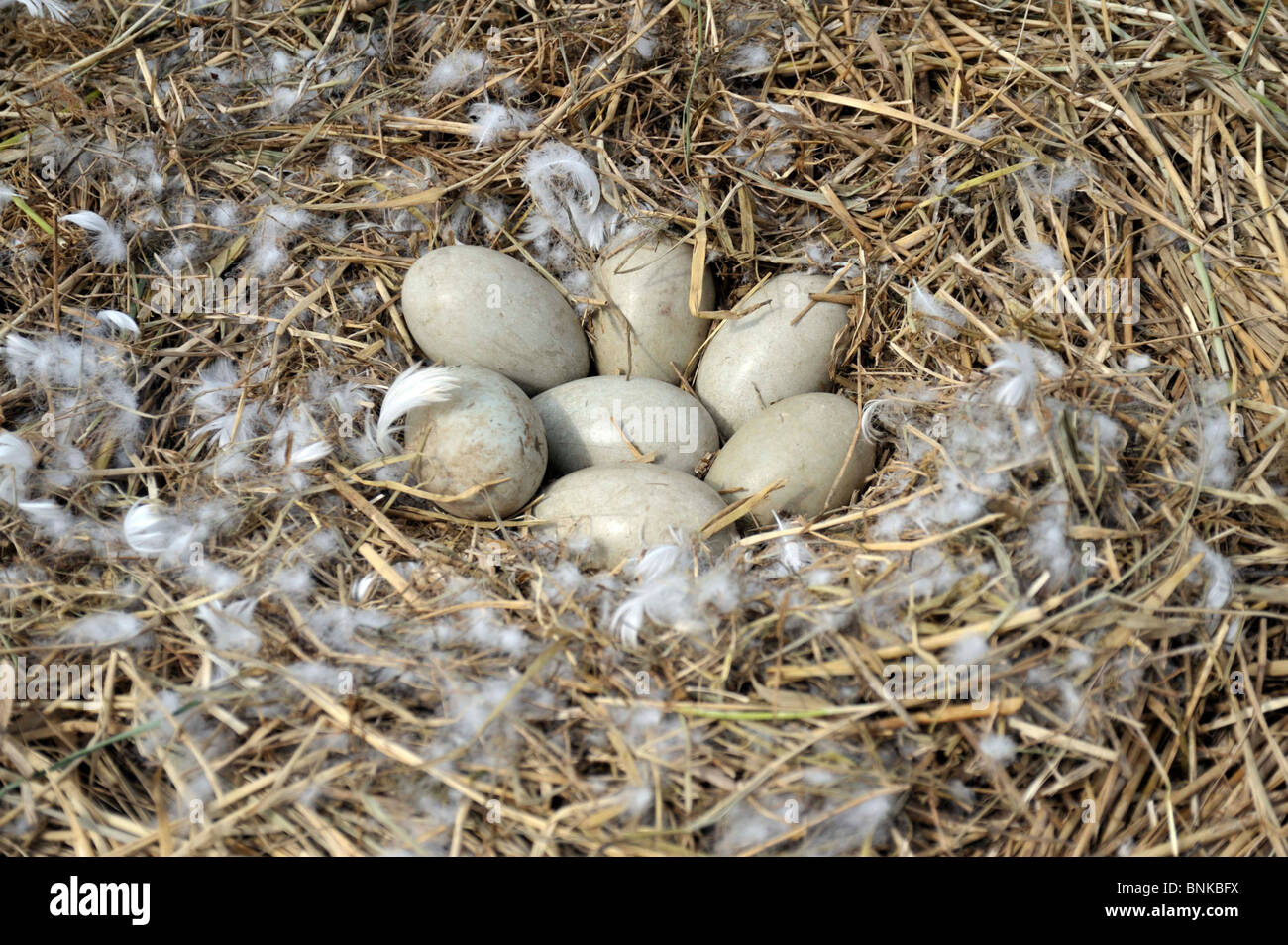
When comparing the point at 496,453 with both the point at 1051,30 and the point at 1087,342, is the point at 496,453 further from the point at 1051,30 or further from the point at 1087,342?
the point at 1051,30

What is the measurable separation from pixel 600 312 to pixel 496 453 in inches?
22.3

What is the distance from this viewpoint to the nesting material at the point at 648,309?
223cm

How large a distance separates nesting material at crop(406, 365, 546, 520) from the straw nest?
90 mm

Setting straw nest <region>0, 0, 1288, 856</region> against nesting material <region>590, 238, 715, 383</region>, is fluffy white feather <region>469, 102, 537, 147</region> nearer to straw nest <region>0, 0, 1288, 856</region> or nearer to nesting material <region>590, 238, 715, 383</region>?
straw nest <region>0, 0, 1288, 856</region>

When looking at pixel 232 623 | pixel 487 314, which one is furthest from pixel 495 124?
pixel 232 623

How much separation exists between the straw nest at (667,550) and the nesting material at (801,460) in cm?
9

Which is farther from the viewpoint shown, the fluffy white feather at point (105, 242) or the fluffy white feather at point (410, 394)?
the fluffy white feather at point (105, 242)

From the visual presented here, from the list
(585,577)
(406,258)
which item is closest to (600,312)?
(406,258)

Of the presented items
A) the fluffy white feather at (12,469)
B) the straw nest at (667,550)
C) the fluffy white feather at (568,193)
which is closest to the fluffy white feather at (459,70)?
the straw nest at (667,550)

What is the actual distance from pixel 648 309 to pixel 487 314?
0.38 metres

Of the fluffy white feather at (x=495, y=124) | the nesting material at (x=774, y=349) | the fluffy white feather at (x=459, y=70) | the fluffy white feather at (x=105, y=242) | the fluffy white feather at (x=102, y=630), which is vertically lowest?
the fluffy white feather at (x=102, y=630)

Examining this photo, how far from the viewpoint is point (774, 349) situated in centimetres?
218

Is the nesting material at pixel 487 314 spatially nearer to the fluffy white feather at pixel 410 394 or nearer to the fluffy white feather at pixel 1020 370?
the fluffy white feather at pixel 410 394

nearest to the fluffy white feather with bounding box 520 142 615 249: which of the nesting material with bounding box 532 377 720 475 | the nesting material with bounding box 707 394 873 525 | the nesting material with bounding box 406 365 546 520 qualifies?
the nesting material with bounding box 532 377 720 475
